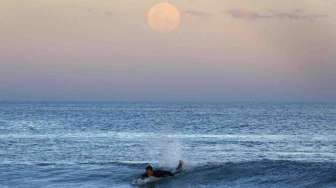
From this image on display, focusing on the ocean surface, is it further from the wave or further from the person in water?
the person in water

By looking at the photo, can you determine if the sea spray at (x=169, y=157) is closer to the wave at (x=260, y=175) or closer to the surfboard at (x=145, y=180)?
the wave at (x=260, y=175)

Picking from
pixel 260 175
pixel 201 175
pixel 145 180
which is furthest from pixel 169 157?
pixel 145 180

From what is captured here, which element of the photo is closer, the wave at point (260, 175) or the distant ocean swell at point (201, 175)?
the wave at point (260, 175)

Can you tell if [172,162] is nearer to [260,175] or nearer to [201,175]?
[201,175]

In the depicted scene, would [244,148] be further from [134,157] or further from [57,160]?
[57,160]

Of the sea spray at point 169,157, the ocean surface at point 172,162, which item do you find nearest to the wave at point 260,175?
the ocean surface at point 172,162

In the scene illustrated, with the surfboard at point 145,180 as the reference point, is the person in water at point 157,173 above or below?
above

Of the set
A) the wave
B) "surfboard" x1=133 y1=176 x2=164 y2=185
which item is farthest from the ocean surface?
"surfboard" x1=133 y1=176 x2=164 y2=185

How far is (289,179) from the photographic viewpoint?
1622 inches

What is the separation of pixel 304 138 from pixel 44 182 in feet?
137

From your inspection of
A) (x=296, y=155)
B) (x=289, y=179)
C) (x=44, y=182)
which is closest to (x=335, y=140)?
(x=296, y=155)

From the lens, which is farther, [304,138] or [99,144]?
[304,138]

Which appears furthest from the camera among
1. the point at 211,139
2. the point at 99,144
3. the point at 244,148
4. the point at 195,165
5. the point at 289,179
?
the point at 211,139

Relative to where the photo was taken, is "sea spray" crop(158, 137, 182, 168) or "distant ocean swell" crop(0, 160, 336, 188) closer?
"distant ocean swell" crop(0, 160, 336, 188)
